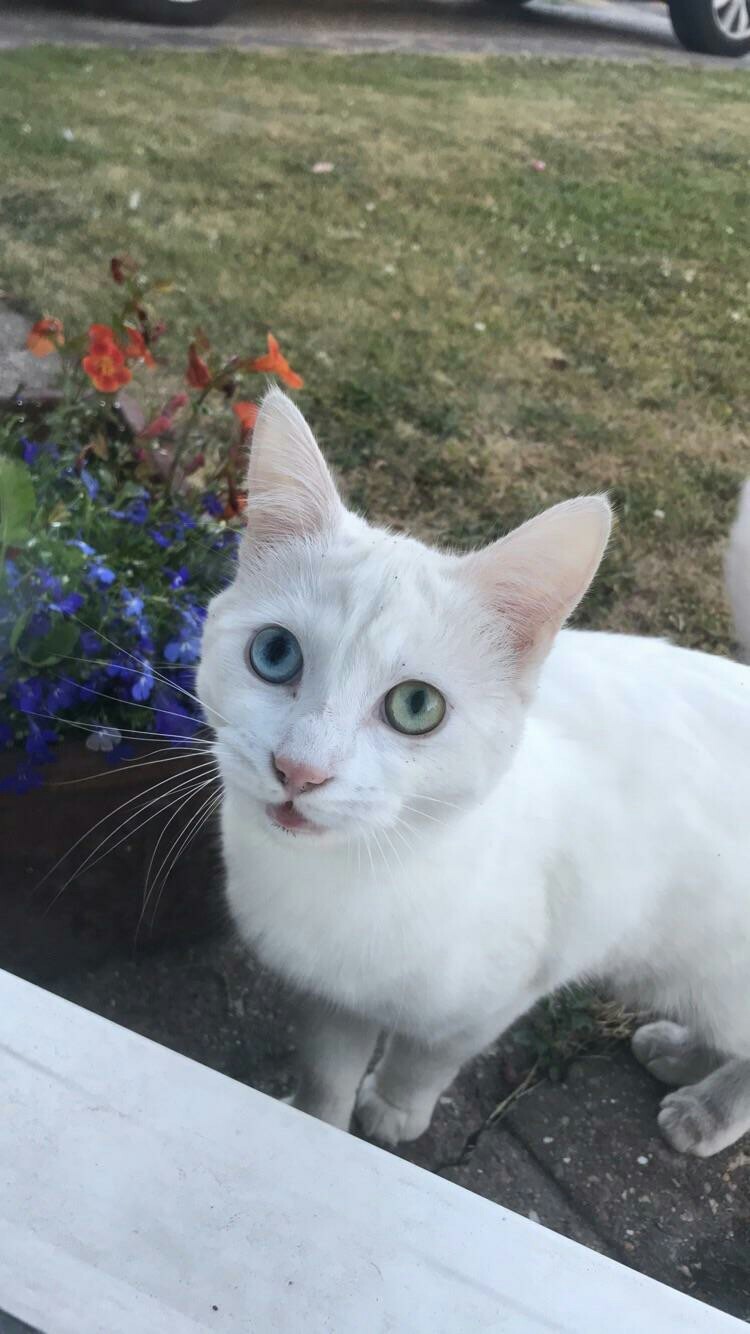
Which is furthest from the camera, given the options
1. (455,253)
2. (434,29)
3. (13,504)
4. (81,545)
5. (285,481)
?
(455,253)

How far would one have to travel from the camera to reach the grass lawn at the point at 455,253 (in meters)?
1.70

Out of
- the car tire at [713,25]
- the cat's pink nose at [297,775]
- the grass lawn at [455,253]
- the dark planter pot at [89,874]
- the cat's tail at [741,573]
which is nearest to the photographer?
the cat's pink nose at [297,775]

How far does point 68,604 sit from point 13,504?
11 centimetres

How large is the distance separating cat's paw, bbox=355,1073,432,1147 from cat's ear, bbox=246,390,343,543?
636 millimetres

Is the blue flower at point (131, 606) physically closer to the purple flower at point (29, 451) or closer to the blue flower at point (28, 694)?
the blue flower at point (28, 694)

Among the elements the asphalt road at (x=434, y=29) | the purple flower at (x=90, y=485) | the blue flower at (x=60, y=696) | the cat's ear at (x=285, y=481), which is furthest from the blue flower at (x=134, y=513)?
the asphalt road at (x=434, y=29)

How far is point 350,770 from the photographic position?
2.38 ft

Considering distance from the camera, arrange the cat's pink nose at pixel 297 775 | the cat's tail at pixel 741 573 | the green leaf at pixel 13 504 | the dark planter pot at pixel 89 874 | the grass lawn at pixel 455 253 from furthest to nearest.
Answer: the grass lawn at pixel 455 253 → the cat's tail at pixel 741 573 → the dark planter pot at pixel 89 874 → the green leaf at pixel 13 504 → the cat's pink nose at pixel 297 775

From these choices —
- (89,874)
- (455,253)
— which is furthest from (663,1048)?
(455,253)

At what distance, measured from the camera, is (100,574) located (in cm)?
107

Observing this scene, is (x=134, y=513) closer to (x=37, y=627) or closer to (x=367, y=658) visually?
(x=37, y=627)

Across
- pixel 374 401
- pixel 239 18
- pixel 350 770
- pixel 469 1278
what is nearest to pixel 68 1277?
pixel 469 1278

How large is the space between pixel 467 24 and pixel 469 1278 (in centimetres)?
183

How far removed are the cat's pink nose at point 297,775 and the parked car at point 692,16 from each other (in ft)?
4.67
